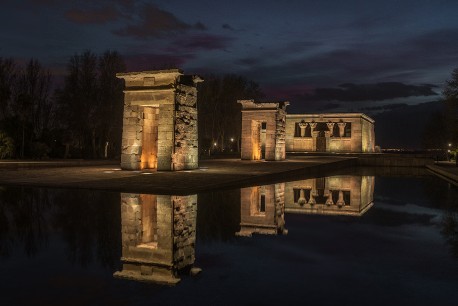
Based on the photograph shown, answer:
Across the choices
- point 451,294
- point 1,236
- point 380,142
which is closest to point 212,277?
point 451,294

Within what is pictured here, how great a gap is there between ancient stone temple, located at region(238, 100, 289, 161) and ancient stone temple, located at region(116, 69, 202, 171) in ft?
39.0

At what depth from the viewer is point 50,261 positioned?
5.54 meters

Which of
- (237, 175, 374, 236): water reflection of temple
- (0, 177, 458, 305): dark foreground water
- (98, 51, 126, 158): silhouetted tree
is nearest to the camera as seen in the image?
(0, 177, 458, 305): dark foreground water

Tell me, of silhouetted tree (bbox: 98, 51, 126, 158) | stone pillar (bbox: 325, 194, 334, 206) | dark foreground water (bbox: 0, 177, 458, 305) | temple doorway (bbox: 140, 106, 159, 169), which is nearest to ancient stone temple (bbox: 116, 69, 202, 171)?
temple doorway (bbox: 140, 106, 159, 169)

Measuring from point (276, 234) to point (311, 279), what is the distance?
2751 mm

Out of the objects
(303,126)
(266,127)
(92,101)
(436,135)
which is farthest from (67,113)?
(436,135)

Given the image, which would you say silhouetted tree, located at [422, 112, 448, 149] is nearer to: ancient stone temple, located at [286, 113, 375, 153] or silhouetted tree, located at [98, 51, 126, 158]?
ancient stone temple, located at [286, 113, 375, 153]

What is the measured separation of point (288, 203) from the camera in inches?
458

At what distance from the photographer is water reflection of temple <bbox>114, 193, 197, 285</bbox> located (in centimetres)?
517

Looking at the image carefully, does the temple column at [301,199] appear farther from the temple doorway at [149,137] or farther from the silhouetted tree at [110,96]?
the silhouetted tree at [110,96]

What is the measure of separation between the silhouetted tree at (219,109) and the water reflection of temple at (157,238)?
39914mm

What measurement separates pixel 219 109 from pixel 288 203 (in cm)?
4156

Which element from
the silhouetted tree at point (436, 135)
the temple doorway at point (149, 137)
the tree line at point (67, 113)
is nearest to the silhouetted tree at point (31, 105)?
the tree line at point (67, 113)

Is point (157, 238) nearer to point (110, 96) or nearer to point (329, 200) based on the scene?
point (329, 200)
